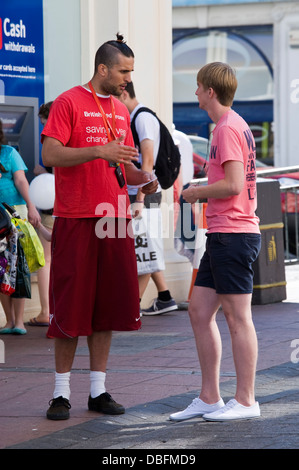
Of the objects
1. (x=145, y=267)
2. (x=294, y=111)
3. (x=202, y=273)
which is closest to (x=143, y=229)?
(x=145, y=267)

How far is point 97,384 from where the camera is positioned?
5645 mm

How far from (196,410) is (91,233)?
1067 millimetres

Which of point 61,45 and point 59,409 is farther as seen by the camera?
point 61,45

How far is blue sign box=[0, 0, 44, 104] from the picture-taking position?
9227 mm

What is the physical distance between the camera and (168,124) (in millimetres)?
10555

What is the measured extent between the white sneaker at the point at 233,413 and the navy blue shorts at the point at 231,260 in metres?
0.59

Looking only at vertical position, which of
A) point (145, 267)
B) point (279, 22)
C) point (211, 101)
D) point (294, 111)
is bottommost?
point (145, 267)

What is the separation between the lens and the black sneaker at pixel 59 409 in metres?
5.43

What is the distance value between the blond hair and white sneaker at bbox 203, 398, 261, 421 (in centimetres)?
155

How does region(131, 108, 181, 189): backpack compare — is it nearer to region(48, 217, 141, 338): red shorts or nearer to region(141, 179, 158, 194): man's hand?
region(141, 179, 158, 194): man's hand

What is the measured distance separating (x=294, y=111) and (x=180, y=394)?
22.2 meters

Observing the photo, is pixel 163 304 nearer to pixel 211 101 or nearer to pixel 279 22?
pixel 211 101

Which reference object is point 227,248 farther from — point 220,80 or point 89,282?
point 220,80

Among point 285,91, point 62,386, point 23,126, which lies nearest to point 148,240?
point 23,126
